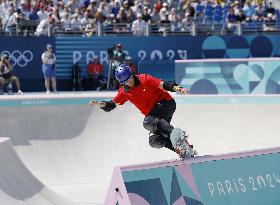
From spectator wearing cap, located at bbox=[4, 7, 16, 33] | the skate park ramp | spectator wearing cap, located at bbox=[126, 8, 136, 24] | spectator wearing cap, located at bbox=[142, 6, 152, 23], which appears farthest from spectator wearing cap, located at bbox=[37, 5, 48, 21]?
the skate park ramp

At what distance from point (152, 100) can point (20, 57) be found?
611 inches

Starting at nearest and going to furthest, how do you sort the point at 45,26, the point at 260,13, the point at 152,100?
the point at 152,100
the point at 45,26
the point at 260,13

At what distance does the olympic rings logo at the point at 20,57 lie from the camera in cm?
2366

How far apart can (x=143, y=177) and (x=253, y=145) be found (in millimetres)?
7131

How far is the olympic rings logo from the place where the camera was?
23.7 meters

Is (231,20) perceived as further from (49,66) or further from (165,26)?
(49,66)

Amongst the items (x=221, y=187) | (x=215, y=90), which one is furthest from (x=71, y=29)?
(x=221, y=187)

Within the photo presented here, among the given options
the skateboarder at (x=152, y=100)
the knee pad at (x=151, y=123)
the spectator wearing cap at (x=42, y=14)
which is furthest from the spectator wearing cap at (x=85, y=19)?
the knee pad at (x=151, y=123)

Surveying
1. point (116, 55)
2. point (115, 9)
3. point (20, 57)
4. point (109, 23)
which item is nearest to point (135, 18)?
point (115, 9)

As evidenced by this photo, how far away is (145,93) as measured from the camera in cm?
892

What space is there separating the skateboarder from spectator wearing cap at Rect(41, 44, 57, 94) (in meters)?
14.0

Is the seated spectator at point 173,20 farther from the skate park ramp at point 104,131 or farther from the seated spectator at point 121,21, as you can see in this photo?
the skate park ramp at point 104,131

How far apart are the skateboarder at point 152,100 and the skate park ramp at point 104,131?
14.4 ft

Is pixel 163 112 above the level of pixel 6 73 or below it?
above
